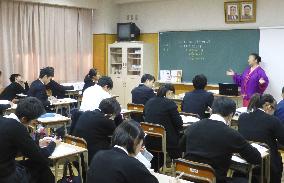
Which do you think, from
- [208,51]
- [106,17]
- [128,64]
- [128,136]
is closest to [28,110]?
[128,136]

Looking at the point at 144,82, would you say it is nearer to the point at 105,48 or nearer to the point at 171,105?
the point at 171,105

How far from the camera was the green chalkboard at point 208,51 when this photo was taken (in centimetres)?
796

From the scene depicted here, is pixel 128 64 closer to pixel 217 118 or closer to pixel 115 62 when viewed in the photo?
pixel 115 62

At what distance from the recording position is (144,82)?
665 centimetres

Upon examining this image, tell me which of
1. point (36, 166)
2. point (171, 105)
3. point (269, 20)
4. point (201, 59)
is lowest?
point (36, 166)

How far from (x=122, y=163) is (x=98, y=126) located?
177 cm

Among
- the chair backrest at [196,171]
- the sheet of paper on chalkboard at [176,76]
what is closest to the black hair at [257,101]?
the chair backrest at [196,171]

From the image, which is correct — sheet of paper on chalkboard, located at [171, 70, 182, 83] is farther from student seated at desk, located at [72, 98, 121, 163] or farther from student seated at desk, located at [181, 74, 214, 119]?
student seated at desk, located at [72, 98, 121, 163]

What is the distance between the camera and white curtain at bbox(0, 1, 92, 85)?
27.7ft

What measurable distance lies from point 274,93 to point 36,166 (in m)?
5.62

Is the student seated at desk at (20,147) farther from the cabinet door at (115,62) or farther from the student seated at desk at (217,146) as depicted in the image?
the cabinet door at (115,62)

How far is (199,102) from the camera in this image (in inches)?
214

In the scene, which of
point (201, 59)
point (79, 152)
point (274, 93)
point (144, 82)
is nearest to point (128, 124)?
point (79, 152)

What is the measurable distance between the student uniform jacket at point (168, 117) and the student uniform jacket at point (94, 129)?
919 millimetres
